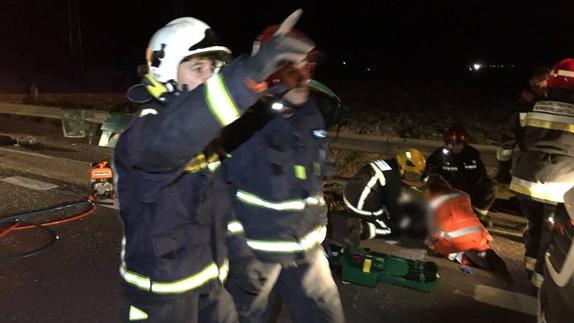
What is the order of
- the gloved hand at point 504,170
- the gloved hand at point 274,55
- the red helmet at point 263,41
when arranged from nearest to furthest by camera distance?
the gloved hand at point 274,55 < the red helmet at point 263,41 < the gloved hand at point 504,170

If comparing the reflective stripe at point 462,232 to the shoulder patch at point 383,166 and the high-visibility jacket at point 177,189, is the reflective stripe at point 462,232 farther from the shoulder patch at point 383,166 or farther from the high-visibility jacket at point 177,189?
the high-visibility jacket at point 177,189

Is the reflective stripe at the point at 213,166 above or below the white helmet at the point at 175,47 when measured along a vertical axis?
below

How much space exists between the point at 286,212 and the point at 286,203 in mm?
44

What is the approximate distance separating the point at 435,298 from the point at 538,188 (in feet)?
3.69

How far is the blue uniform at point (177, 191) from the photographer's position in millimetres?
1623

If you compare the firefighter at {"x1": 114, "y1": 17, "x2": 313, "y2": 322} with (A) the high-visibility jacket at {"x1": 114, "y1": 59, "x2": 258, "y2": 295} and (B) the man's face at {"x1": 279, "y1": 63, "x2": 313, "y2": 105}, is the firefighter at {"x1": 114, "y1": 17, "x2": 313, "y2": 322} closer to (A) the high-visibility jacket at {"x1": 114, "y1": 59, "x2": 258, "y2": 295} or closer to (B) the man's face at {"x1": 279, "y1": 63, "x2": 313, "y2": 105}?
(A) the high-visibility jacket at {"x1": 114, "y1": 59, "x2": 258, "y2": 295}

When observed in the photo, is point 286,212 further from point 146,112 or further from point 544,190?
point 544,190

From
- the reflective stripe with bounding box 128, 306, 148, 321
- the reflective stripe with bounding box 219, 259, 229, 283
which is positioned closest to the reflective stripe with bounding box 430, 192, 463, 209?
the reflective stripe with bounding box 219, 259, 229, 283

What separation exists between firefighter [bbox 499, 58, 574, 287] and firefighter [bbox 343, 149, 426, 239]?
3.87 feet

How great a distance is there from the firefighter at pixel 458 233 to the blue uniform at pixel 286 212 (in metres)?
2.10

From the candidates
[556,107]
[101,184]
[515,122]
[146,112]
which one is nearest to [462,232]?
[515,122]

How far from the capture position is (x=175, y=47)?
6.66 ft

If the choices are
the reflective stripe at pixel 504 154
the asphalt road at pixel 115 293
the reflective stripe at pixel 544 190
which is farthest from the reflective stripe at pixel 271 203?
the reflective stripe at pixel 504 154

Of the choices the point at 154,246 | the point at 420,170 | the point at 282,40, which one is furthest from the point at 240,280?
the point at 420,170
